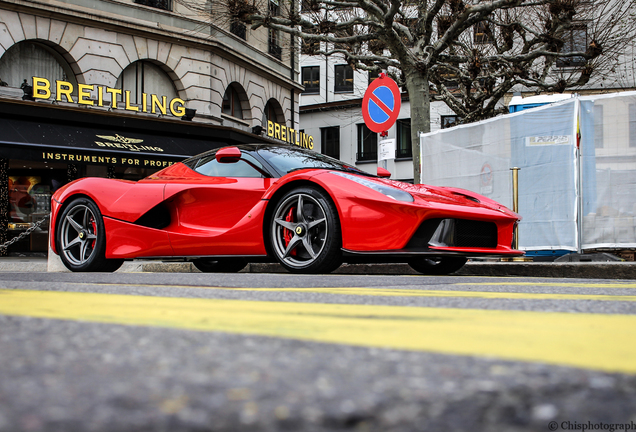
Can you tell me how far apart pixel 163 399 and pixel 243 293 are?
1656mm

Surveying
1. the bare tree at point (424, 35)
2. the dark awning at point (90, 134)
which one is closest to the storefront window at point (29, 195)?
the dark awning at point (90, 134)

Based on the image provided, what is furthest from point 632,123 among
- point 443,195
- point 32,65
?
point 32,65

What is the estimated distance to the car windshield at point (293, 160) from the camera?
533cm

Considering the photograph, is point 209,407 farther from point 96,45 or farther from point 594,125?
point 96,45

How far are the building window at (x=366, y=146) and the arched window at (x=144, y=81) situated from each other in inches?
629

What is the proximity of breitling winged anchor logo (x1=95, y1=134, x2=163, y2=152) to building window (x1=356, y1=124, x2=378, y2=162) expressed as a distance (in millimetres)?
17583

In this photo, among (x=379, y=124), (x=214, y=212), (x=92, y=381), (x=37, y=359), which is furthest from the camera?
(x=379, y=124)

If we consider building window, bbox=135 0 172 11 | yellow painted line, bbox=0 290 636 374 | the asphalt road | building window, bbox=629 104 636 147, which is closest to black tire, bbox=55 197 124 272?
yellow painted line, bbox=0 290 636 374

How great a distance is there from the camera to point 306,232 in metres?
4.81

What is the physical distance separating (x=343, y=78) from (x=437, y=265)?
28784 mm

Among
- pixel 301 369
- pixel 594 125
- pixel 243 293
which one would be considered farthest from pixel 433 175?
pixel 301 369

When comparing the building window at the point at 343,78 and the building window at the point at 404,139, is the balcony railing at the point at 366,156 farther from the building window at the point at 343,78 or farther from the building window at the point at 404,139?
the building window at the point at 343,78

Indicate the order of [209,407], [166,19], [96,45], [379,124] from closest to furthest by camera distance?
[209,407] → [379,124] → [96,45] → [166,19]

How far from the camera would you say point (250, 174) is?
541 centimetres
